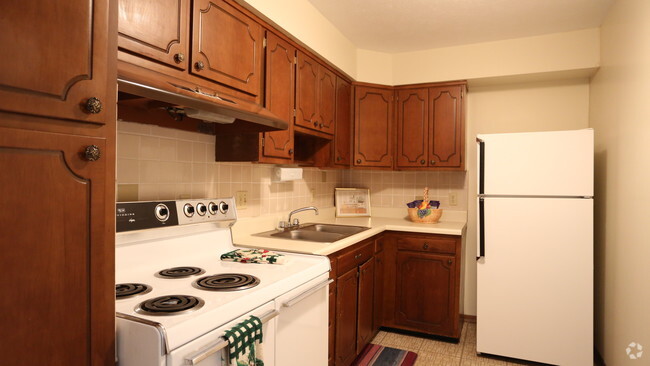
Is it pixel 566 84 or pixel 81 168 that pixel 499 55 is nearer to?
pixel 566 84

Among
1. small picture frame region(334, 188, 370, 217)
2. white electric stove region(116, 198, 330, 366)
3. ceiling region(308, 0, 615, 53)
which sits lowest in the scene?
white electric stove region(116, 198, 330, 366)

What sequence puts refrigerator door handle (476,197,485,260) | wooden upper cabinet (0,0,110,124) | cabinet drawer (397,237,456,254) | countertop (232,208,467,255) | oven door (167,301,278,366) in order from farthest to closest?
cabinet drawer (397,237,456,254)
refrigerator door handle (476,197,485,260)
countertop (232,208,467,255)
oven door (167,301,278,366)
wooden upper cabinet (0,0,110,124)

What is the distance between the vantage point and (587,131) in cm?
247

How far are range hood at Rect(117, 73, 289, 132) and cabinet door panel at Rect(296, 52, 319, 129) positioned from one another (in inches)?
23.8

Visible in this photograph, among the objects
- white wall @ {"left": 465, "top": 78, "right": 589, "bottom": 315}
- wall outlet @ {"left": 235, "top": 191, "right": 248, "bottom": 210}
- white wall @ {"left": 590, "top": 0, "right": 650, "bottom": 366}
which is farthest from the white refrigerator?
wall outlet @ {"left": 235, "top": 191, "right": 248, "bottom": 210}

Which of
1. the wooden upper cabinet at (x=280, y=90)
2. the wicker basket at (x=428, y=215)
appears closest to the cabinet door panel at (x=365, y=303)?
the wicker basket at (x=428, y=215)

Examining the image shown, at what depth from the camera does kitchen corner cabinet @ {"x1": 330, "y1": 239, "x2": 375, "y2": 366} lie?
2.22 m

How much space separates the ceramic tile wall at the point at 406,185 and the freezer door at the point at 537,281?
2.64 ft

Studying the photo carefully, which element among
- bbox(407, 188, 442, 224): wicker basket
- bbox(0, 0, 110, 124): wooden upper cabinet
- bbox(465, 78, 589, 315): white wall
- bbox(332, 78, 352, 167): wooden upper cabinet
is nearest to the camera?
bbox(0, 0, 110, 124): wooden upper cabinet

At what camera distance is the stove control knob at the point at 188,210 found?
173 cm

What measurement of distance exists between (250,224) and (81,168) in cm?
157

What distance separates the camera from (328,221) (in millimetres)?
3277

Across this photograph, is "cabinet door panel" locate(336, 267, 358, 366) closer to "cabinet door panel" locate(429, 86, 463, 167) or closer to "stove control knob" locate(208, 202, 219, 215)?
"stove control knob" locate(208, 202, 219, 215)

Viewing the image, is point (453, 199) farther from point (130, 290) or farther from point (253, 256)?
point (130, 290)
